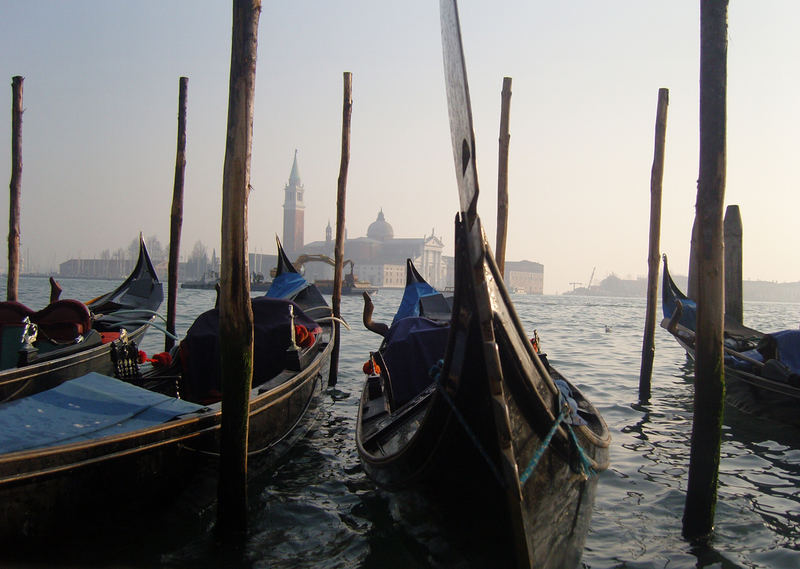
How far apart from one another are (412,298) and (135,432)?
3.26m

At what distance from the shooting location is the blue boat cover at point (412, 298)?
515 centimetres

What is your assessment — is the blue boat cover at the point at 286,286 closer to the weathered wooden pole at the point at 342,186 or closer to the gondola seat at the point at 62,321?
the weathered wooden pole at the point at 342,186

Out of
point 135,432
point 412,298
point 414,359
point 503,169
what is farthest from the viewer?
point 503,169

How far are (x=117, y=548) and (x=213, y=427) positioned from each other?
0.58 metres

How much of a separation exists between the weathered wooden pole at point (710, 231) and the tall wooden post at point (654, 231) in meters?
2.62

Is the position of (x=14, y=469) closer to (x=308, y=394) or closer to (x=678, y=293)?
(x=308, y=394)

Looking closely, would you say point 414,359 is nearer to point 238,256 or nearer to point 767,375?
point 238,256

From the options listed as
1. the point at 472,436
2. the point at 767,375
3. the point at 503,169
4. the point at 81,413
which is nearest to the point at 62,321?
the point at 81,413

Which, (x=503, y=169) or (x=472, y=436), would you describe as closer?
(x=472, y=436)

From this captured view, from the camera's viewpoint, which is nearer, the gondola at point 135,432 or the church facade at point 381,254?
the gondola at point 135,432

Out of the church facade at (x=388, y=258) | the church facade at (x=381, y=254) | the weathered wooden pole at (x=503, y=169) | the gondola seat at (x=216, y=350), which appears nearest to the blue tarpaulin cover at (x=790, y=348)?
the weathered wooden pole at (x=503, y=169)

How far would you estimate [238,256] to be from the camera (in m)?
2.42

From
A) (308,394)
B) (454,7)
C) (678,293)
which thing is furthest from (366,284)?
(454,7)

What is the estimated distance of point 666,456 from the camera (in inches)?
150
